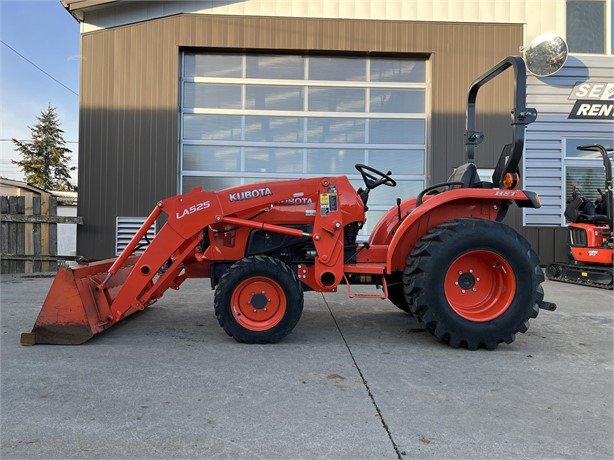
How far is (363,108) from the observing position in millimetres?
9852

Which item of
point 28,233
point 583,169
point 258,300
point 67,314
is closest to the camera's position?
point 67,314

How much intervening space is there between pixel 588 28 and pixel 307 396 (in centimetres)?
1076

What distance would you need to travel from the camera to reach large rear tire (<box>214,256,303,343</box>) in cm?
399

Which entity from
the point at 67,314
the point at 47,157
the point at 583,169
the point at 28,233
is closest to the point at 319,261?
the point at 67,314

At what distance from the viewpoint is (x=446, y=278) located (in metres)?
4.13

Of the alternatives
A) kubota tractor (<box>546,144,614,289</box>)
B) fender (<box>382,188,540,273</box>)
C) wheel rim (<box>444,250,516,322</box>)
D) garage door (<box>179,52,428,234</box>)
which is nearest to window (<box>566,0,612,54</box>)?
kubota tractor (<box>546,144,614,289</box>)

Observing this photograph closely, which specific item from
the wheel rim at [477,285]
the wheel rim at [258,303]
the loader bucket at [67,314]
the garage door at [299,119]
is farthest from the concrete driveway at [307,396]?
the garage door at [299,119]

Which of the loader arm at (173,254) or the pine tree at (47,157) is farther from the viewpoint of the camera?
the pine tree at (47,157)

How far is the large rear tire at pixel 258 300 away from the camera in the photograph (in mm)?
3990

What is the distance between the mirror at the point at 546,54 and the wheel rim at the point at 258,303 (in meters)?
8.58

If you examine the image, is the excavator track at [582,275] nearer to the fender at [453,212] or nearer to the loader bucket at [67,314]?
the fender at [453,212]

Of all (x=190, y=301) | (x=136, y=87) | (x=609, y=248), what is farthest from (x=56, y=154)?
(x=609, y=248)

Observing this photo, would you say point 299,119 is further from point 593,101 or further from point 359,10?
point 593,101

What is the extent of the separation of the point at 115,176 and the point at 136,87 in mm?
1881
